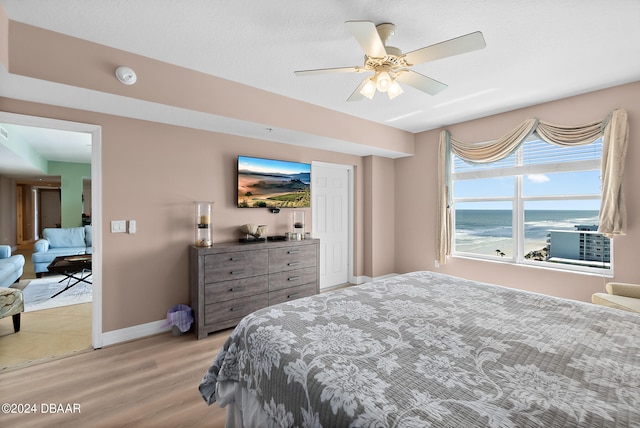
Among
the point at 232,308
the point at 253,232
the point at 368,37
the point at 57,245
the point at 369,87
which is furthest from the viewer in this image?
the point at 57,245

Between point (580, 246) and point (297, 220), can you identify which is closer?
point (580, 246)

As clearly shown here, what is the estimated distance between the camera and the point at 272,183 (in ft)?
12.5

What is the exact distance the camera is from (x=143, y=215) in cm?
296

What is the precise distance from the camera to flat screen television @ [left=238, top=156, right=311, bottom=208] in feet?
11.7

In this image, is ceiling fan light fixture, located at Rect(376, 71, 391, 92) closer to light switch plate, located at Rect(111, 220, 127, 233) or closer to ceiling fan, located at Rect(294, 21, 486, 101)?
ceiling fan, located at Rect(294, 21, 486, 101)

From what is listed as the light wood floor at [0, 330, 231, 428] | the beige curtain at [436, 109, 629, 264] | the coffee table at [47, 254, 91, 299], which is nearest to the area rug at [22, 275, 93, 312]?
the coffee table at [47, 254, 91, 299]

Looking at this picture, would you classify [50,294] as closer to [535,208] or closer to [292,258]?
[292,258]

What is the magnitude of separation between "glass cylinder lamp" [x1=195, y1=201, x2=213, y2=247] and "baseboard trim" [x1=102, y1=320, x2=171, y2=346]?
36.5 inches

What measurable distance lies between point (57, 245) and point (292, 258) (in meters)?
5.32

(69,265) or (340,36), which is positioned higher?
(340,36)

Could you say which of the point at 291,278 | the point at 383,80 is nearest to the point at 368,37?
the point at 383,80

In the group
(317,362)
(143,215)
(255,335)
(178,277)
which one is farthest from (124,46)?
(317,362)

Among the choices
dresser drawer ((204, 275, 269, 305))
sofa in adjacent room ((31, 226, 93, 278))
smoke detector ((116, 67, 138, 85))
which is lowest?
dresser drawer ((204, 275, 269, 305))

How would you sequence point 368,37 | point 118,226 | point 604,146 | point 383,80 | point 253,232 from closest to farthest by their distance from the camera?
point 368,37, point 383,80, point 118,226, point 604,146, point 253,232
